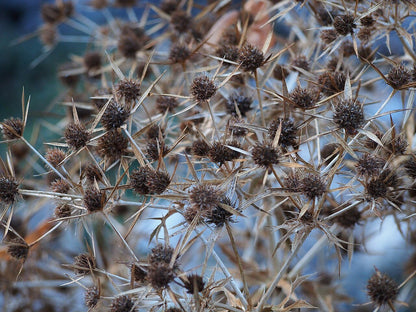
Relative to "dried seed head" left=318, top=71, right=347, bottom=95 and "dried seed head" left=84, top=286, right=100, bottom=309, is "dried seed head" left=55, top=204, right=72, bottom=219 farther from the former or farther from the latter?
"dried seed head" left=318, top=71, right=347, bottom=95

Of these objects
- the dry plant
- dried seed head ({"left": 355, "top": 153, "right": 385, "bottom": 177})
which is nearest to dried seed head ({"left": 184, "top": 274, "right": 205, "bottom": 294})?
the dry plant

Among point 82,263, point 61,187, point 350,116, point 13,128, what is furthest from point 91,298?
point 350,116

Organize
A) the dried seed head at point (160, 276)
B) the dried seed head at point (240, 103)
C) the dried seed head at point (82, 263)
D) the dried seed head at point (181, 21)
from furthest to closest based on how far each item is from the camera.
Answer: the dried seed head at point (181, 21) < the dried seed head at point (240, 103) < the dried seed head at point (82, 263) < the dried seed head at point (160, 276)

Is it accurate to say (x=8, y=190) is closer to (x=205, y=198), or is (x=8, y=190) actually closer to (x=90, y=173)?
(x=90, y=173)

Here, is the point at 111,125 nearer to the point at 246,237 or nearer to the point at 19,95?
the point at 246,237

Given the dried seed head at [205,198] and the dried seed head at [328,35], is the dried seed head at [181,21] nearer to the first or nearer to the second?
the dried seed head at [328,35]

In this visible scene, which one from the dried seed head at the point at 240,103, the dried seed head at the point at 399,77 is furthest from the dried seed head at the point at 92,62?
the dried seed head at the point at 399,77
